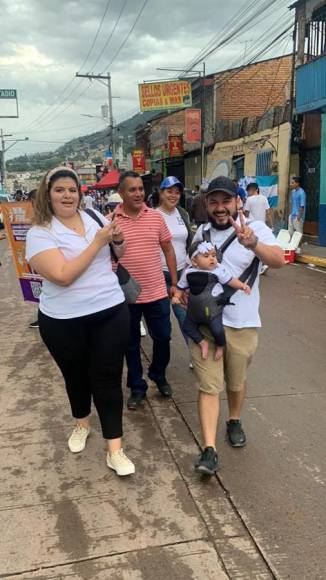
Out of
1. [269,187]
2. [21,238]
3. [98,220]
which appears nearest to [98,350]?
[98,220]

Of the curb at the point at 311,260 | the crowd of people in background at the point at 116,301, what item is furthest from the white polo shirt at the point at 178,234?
the curb at the point at 311,260

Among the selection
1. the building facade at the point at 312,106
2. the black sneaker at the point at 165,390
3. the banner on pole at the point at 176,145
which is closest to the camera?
the black sneaker at the point at 165,390

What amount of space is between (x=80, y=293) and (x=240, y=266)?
3.11 feet

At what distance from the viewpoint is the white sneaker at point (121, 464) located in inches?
118

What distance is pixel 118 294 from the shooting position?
291 cm

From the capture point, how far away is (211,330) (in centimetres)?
293

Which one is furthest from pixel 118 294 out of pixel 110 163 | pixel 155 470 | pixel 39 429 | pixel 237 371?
pixel 110 163

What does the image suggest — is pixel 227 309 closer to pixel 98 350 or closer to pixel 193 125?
pixel 98 350

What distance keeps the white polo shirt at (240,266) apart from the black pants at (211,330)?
A: 10cm

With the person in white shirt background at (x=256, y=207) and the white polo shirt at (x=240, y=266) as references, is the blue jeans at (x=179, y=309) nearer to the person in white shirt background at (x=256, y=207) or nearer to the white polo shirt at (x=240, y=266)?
the white polo shirt at (x=240, y=266)

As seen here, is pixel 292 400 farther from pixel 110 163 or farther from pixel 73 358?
pixel 110 163

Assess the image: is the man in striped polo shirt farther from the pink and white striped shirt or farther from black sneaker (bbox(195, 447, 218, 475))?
black sneaker (bbox(195, 447, 218, 475))

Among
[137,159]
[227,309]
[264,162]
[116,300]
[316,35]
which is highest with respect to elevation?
[316,35]

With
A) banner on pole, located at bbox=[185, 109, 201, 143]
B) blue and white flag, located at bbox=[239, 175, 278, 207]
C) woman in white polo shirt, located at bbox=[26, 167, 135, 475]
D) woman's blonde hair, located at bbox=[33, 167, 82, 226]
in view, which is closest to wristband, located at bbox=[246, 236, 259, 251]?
woman in white polo shirt, located at bbox=[26, 167, 135, 475]
